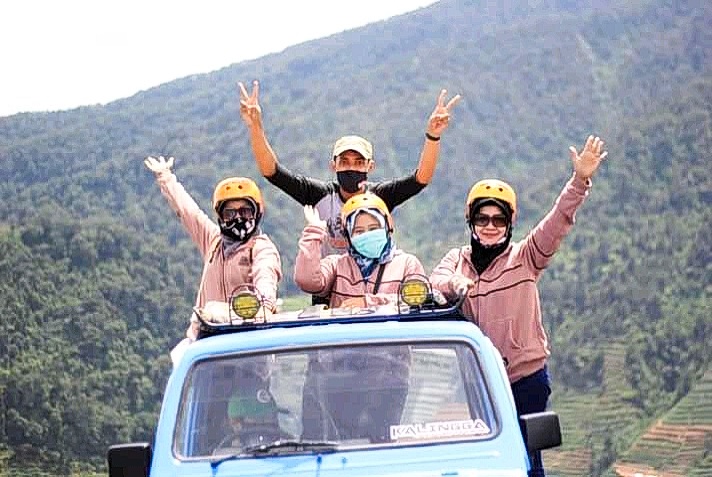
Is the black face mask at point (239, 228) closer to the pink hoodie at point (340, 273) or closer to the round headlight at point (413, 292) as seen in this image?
the pink hoodie at point (340, 273)

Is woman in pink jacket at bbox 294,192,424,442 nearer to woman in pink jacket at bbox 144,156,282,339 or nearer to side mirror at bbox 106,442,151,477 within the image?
woman in pink jacket at bbox 144,156,282,339

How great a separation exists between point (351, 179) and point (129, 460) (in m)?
3.20

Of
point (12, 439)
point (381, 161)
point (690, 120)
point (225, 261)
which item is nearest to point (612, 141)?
point (690, 120)

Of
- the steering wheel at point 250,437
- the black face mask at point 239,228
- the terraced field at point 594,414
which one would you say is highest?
the black face mask at point 239,228

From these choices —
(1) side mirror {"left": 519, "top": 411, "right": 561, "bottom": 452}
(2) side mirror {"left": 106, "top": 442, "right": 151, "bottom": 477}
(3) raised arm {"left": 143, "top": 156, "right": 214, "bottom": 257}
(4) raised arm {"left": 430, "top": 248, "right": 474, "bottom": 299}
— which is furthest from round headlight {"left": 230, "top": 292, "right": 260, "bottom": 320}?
(3) raised arm {"left": 143, "top": 156, "right": 214, "bottom": 257}

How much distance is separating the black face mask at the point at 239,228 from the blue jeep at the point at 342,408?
1.81 m

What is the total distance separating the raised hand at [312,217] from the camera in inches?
284

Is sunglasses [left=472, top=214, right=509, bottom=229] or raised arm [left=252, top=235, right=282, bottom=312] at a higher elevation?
sunglasses [left=472, top=214, right=509, bottom=229]

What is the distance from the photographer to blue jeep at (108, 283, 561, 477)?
16.9ft

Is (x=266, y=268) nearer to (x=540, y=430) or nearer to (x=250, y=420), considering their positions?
(x=250, y=420)

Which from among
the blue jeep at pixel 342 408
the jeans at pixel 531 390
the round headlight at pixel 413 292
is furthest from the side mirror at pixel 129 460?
the jeans at pixel 531 390

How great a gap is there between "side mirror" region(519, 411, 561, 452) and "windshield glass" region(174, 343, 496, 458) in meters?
0.13

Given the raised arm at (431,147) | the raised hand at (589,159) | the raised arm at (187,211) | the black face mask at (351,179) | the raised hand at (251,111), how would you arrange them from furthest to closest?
the raised hand at (251,111), the raised arm at (431,147), the black face mask at (351,179), the raised arm at (187,211), the raised hand at (589,159)

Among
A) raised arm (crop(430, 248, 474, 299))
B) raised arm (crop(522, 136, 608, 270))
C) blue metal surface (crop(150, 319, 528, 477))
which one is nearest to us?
blue metal surface (crop(150, 319, 528, 477))
